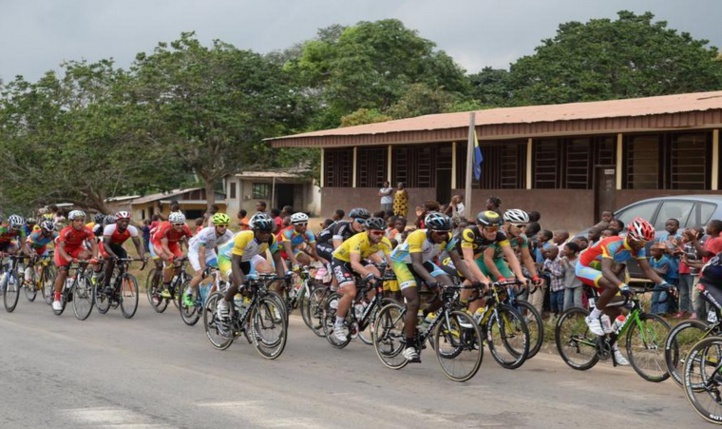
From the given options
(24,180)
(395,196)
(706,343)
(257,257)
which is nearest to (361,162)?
(395,196)

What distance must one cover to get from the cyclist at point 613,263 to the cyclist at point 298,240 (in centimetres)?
515

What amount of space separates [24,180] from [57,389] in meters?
34.0

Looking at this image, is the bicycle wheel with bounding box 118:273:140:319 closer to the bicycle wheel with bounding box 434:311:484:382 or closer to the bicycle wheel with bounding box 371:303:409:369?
the bicycle wheel with bounding box 371:303:409:369

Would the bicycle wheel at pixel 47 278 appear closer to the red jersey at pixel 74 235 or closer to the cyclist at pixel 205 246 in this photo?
the red jersey at pixel 74 235

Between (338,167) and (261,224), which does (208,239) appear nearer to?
(261,224)

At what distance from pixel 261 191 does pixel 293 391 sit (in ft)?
172

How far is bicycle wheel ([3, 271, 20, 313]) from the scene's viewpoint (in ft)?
59.7

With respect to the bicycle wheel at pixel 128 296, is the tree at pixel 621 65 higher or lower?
higher

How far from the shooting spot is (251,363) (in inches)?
460

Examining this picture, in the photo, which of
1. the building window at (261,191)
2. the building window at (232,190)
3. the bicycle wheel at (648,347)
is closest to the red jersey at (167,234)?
the bicycle wheel at (648,347)

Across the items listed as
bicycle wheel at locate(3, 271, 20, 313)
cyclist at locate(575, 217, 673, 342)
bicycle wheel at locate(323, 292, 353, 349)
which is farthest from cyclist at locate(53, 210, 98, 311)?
cyclist at locate(575, 217, 673, 342)

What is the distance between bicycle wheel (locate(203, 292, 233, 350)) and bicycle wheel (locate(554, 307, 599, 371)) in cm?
417

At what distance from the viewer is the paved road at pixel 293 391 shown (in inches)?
329

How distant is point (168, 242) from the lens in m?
17.0
